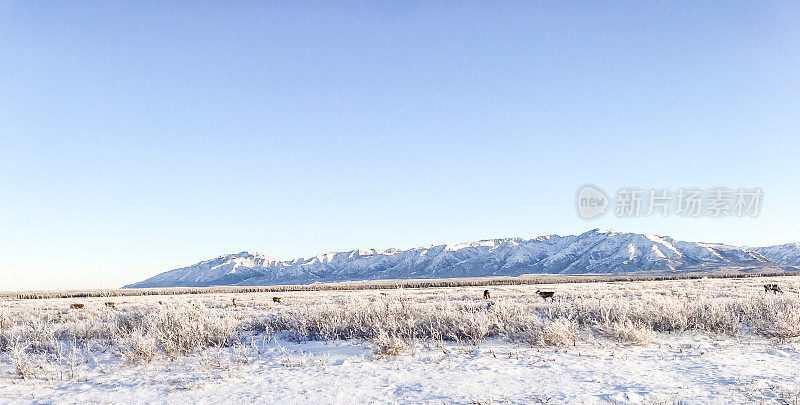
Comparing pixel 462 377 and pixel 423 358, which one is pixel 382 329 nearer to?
pixel 423 358

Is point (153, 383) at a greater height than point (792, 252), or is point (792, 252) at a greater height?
point (153, 383)

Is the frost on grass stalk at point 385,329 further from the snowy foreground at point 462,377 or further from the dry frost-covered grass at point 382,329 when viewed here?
the snowy foreground at point 462,377

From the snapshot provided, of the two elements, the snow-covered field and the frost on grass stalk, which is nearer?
the snow-covered field

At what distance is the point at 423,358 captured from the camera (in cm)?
659

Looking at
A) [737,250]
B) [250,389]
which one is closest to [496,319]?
[250,389]

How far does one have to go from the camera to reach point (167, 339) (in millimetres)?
7547

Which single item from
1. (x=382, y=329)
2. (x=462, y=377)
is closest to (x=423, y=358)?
(x=462, y=377)

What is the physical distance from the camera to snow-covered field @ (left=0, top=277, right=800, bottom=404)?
5098mm

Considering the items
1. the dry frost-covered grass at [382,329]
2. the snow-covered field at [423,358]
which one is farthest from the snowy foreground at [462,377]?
the dry frost-covered grass at [382,329]

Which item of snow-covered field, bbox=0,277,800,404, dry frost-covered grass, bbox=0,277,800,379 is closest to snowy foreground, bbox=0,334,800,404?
snow-covered field, bbox=0,277,800,404

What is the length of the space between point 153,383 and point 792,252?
25212 cm

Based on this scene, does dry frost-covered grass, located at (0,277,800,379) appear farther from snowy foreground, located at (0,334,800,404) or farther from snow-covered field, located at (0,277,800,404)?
snowy foreground, located at (0,334,800,404)

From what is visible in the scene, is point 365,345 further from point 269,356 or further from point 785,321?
point 785,321

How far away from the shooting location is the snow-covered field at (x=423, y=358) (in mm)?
5098
